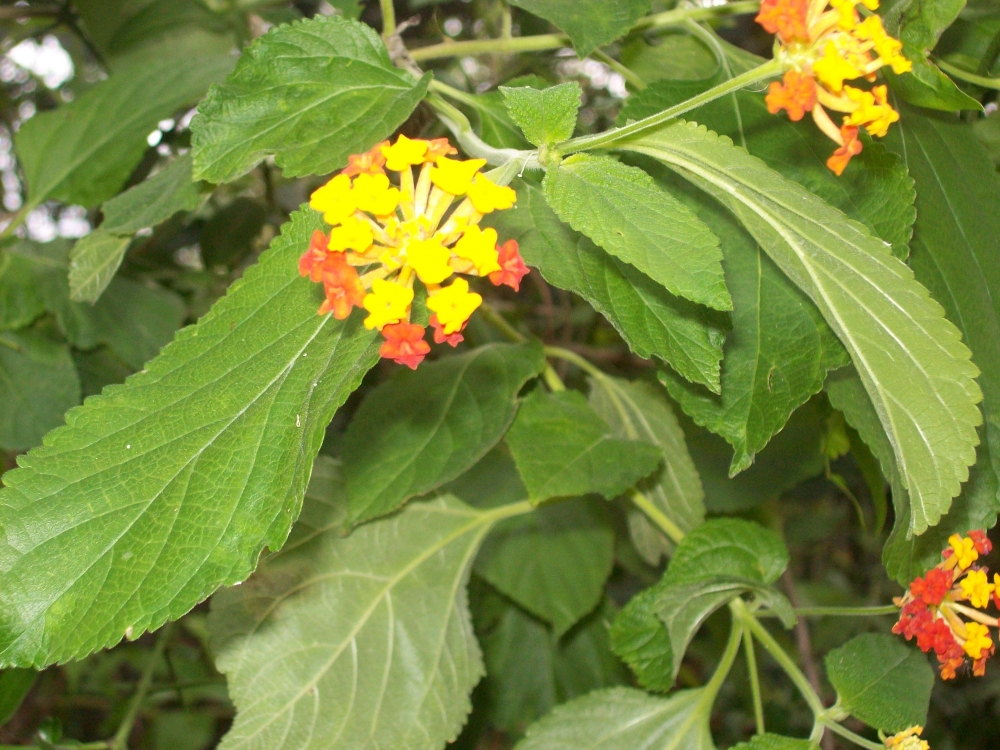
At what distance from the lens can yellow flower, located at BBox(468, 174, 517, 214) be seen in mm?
490

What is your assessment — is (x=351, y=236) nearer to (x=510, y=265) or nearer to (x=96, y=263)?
(x=510, y=265)

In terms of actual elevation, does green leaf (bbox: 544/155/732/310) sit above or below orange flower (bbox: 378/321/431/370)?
above

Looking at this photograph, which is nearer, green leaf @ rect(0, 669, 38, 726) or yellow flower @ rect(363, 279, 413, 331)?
yellow flower @ rect(363, 279, 413, 331)

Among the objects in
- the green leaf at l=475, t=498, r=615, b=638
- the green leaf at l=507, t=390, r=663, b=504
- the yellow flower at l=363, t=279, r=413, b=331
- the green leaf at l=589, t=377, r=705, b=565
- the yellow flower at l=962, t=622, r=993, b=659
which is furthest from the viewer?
the green leaf at l=475, t=498, r=615, b=638

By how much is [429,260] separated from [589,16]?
32 centimetres

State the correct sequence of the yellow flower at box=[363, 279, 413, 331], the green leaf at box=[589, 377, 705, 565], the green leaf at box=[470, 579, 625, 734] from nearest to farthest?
the yellow flower at box=[363, 279, 413, 331] < the green leaf at box=[589, 377, 705, 565] < the green leaf at box=[470, 579, 625, 734]

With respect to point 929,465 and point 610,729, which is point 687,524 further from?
point 929,465

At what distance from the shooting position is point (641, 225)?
517mm

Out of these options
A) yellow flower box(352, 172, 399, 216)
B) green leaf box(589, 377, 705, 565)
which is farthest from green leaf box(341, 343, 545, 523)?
Answer: yellow flower box(352, 172, 399, 216)

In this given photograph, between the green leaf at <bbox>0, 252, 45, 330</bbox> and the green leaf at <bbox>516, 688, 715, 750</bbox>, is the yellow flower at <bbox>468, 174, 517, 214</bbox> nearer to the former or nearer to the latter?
the green leaf at <bbox>516, 688, 715, 750</bbox>

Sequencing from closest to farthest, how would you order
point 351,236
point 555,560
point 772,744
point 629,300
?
1. point 351,236
2. point 629,300
3. point 772,744
4. point 555,560

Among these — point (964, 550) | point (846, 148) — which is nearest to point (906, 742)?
point (964, 550)

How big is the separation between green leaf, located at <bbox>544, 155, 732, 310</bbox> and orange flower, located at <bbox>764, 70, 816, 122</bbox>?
8 cm

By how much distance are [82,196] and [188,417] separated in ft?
2.10
